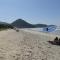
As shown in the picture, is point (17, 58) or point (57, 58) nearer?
point (17, 58)

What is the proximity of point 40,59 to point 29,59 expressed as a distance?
0.60 m

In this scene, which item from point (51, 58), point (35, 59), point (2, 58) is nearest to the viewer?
point (2, 58)

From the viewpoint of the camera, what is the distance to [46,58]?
8.69 meters

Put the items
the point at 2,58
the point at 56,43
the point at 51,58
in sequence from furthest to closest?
the point at 56,43
the point at 51,58
the point at 2,58

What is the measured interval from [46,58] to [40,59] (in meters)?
0.54

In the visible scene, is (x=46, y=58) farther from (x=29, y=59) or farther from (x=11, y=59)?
(x=11, y=59)

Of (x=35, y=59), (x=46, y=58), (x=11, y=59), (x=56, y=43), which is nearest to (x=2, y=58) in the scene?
(x=11, y=59)

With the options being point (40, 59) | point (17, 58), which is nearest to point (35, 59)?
point (40, 59)

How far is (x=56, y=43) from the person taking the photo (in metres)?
15.4

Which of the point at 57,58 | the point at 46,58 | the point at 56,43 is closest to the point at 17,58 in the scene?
the point at 46,58

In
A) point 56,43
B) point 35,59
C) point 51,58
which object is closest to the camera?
point 35,59

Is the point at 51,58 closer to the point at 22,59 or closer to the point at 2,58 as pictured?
the point at 22,59

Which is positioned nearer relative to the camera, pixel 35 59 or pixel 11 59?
pixel 11 59

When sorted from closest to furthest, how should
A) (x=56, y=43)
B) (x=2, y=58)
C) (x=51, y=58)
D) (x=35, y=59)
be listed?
(x=2, y=58) → (x=35, y=59) → (x=51, y=58) → (x=56, y=43)
